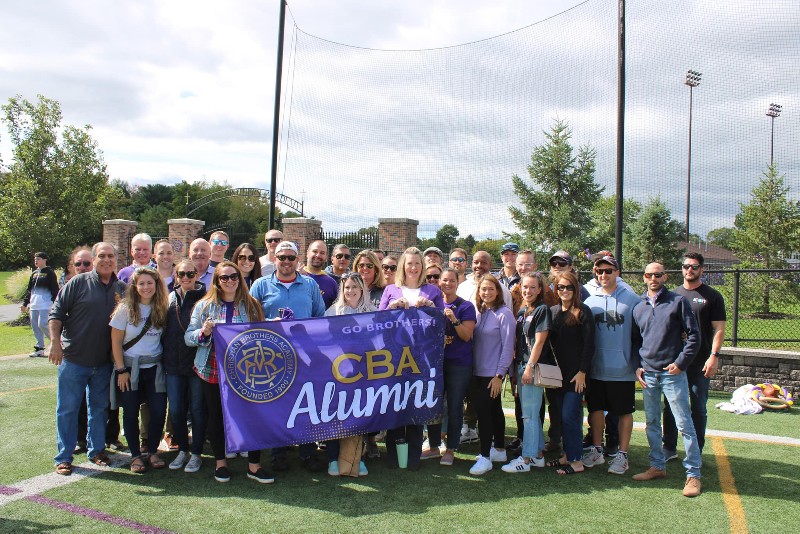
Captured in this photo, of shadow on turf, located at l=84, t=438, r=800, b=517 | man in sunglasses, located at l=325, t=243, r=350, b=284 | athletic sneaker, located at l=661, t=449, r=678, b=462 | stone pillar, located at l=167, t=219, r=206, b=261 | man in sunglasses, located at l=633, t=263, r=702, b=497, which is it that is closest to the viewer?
shadow on turf, located at l=84, t=438, r=800, b=517

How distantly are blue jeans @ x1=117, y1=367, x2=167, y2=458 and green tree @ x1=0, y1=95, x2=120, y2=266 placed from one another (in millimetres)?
17389

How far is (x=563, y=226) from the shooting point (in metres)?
21.7

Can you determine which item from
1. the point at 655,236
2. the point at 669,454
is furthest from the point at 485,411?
the point at 655,236

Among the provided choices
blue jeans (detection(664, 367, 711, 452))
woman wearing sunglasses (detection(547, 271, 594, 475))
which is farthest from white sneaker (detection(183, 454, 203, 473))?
blue jeans (detection(664, 367, 711, 452))

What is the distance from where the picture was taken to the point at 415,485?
4398 mm

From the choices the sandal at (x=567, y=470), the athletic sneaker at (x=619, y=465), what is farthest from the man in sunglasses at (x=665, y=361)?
the sandal at (x=567, y=470)

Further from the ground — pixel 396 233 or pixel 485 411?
pixel 396 233

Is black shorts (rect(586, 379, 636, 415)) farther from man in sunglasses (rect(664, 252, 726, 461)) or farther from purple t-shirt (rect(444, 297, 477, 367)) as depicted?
purple t-shirt (rect(444, 297, 477, 367))

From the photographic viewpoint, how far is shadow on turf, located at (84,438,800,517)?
13.4 ft

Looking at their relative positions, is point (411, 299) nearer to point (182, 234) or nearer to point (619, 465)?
point (619, 465)

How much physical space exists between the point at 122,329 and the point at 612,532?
156 inches

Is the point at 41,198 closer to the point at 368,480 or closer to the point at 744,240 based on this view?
the point at 368,480

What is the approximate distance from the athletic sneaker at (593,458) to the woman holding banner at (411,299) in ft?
4.76

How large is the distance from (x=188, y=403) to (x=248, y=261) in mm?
1463
